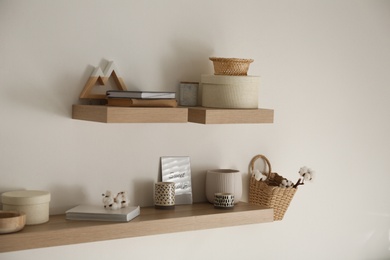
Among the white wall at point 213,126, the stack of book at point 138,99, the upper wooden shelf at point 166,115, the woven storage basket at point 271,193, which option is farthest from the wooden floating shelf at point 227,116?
the woven storage basket at point 271,193

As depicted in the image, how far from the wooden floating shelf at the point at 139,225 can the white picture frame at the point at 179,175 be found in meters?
0.05

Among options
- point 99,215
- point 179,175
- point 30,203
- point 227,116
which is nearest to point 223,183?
point 179,175

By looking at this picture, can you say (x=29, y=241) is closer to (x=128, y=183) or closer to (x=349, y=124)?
(x=128, y=183)

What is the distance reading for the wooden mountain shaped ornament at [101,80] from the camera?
6.87 feet

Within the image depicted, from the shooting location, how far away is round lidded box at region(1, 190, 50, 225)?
1888mm

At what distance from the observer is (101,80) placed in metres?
2.12

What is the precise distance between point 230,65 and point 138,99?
1.48 ft

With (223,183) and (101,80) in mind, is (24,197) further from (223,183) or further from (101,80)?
(223,183)

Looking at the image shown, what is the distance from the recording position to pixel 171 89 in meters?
2.32

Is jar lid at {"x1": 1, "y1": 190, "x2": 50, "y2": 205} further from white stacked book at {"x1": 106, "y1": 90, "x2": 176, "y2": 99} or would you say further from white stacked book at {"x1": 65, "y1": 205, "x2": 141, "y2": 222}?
white stacked book at {"x1": 106, "y1": 90, "x2": 176, "y2": 99}

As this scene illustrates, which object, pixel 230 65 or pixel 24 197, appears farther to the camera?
pixel 230 65

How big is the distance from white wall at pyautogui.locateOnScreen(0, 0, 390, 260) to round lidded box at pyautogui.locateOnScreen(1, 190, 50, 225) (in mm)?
92

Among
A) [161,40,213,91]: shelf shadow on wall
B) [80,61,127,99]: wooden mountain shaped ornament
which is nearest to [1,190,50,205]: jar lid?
[80,61,127,99]: wooden mountain shaped ornament

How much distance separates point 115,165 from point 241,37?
0.80 metres
